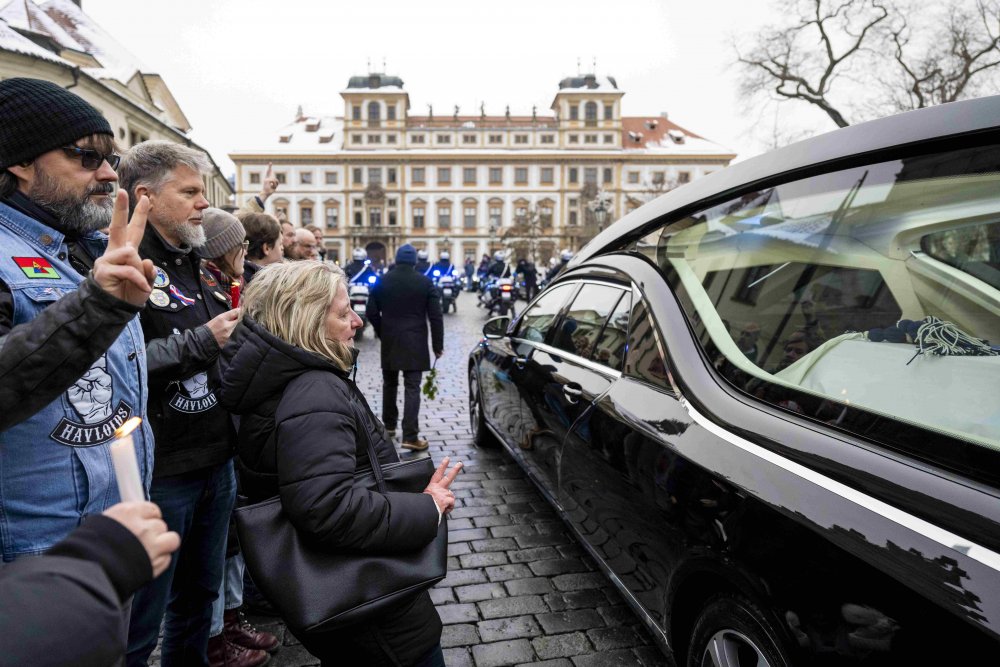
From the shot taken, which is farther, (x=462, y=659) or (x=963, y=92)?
(x=963, y=92)

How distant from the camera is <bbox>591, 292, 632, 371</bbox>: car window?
108 inches

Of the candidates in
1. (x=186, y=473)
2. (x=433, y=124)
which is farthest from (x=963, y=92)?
(x=433, y=124)

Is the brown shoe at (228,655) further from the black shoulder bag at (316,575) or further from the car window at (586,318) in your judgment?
the car window at (586,318)

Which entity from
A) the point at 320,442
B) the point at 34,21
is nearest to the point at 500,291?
the point at 320,442

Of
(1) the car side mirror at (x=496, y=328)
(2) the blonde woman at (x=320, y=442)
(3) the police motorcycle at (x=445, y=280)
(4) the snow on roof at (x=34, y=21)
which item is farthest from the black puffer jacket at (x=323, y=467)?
(4) the snow on roof at (x=34, y=21)

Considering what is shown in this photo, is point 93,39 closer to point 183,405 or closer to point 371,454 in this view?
point 183,405

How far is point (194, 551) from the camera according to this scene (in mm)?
2334

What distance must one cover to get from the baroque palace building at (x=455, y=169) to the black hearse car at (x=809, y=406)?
67.1m

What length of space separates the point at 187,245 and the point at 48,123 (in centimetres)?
77

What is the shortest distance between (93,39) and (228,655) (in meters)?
46.5

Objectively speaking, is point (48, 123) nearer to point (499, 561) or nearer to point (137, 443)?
point (137, 443)

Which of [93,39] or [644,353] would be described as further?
[93,39]

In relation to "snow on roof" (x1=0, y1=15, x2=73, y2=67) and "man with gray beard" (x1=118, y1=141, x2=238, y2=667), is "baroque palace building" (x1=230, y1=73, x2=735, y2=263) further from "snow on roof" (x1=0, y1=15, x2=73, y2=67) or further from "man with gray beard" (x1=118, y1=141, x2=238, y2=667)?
"man with gray beard" (x1=118, y1=141, x2=238, y2=667)

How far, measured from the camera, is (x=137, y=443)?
1652mm
